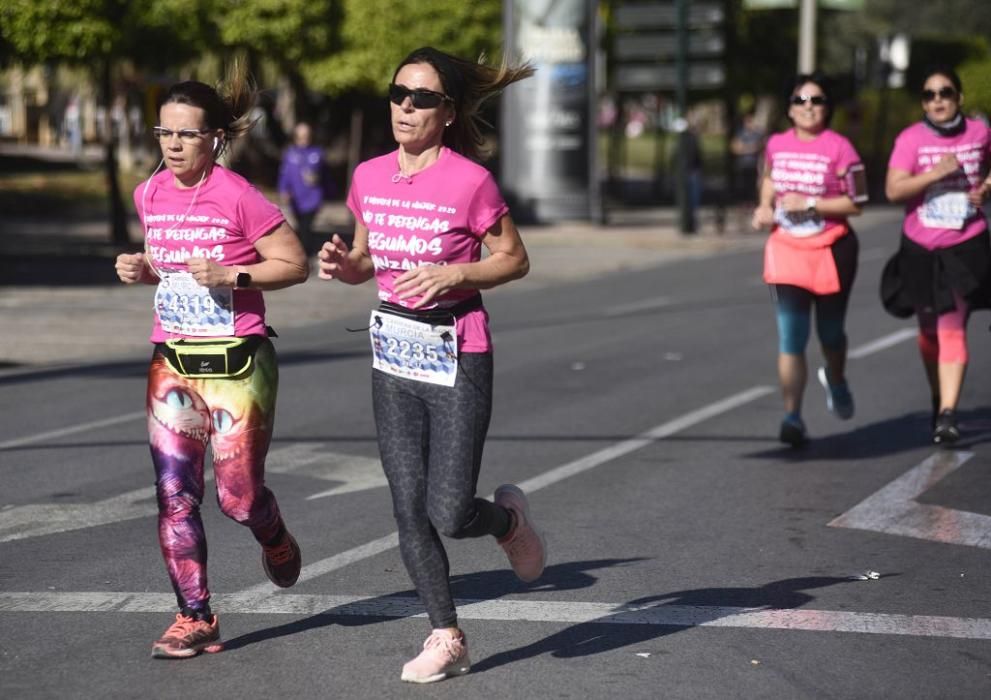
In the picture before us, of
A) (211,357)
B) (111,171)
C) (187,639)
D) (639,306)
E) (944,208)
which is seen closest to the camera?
(187,639)

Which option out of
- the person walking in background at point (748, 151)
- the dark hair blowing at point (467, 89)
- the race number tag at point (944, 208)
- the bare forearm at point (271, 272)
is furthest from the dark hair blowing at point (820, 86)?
the person walking in background at point (748, 151)

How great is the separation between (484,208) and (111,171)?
855 inches

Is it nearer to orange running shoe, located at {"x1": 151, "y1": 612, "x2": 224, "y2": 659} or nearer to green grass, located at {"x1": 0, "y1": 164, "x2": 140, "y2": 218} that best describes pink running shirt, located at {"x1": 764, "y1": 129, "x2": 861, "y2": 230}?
orange running shoe, located at {"x1": 151, "y1": 612, "x2": 224, "y2": 659}

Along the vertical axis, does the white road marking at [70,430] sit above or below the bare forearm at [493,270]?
below

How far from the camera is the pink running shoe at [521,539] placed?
534 cm

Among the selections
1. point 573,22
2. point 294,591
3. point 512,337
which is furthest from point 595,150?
point 294,591

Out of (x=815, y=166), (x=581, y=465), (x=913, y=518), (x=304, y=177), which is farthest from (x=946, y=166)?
(x=304, y=177)

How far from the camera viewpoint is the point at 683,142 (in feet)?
103

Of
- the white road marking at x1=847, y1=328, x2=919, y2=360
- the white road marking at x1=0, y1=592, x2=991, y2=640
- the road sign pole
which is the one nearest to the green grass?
the road sign pole

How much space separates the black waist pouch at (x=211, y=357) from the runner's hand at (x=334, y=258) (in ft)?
1.36

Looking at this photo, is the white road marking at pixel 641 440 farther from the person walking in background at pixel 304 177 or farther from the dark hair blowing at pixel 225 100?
the person walking in background at pixel 304 177

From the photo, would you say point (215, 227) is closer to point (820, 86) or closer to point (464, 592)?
point (464, 592)

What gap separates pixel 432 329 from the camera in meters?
4.96

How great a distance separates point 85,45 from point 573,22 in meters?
13.1
